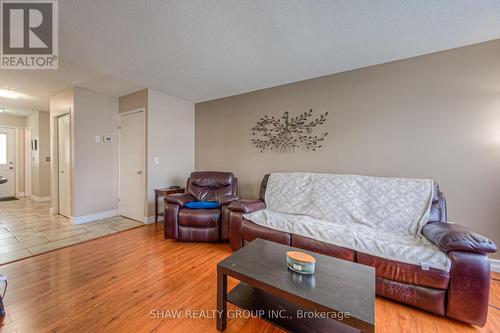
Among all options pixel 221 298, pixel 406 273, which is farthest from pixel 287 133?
pixel 221 298

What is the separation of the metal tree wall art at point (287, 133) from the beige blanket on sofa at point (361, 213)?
552mm

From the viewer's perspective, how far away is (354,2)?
1.53 metres

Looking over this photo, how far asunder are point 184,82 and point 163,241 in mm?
2382

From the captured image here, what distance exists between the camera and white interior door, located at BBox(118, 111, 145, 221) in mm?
3469

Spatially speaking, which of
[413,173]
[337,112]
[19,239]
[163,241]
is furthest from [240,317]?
[19,239]

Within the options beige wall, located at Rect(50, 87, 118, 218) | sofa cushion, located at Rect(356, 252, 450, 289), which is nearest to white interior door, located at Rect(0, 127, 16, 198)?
beige wall, located at Rect(50, 87, 118, 218)

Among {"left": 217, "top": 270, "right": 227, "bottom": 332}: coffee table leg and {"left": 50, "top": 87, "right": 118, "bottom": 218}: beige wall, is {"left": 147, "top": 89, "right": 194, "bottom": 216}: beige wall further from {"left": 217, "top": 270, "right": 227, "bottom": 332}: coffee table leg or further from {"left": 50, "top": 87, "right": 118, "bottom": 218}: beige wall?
{"left": 217, "top": 270, "right": 227, "bottom": 332}: coffee table leg

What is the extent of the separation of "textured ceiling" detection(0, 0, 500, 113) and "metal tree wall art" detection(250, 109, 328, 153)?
2.03 feet

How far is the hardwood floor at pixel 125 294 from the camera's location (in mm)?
1328

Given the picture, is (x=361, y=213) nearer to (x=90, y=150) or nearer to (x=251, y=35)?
(x=251, y=35)

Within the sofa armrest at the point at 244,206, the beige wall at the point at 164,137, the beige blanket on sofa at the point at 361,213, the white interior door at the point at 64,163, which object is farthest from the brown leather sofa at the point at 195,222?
the white interior door at the point at 64,163

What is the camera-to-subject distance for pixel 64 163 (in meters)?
3.71

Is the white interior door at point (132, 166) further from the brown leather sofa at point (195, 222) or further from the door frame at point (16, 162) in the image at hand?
the door frame at point (16, 162)

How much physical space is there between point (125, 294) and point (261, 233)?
1.31m
